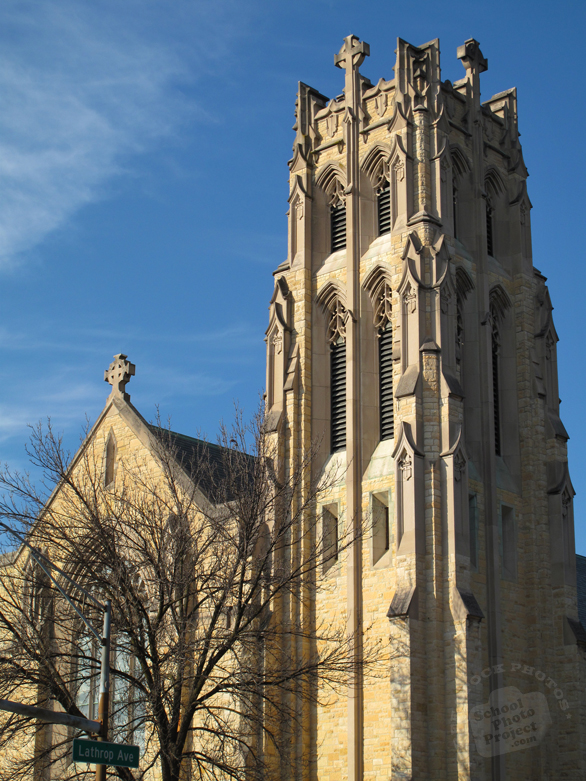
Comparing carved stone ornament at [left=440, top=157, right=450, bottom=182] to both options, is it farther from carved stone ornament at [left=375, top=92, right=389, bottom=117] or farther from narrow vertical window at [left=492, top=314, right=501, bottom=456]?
narrow vertical window at [left=492, top=314, right=501, bottom=456]

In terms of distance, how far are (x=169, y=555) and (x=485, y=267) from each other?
12.1 meters

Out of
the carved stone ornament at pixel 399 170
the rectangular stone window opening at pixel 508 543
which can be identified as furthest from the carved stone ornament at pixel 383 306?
the rectangular stone window opening at pixel 508 543

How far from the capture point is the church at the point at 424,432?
24.4 metres

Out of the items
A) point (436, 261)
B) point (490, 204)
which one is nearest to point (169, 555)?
point (436, 261)

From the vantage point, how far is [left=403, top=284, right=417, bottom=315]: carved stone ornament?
87.6 ft

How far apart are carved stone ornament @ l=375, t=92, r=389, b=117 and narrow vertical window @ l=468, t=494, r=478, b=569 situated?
34.7 feet

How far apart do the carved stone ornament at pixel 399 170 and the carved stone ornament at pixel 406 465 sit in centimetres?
748

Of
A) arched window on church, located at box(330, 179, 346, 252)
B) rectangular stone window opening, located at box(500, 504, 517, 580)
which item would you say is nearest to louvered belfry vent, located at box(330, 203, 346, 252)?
arched window on church, located at box(330, 179, 346, 252)

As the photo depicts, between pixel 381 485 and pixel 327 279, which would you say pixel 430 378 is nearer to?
pixel 381 485

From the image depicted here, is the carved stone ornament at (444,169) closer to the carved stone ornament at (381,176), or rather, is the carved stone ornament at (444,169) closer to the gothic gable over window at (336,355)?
the carved stone ornament at (381,176)

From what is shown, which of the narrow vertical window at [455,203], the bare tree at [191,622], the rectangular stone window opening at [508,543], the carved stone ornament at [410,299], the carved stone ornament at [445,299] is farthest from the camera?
the narrow vertical window at [455,203]

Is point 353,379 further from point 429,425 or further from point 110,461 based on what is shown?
point 110,461

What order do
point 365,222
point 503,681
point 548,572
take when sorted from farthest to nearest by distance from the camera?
point 365,222, point 548,572, point 503,681

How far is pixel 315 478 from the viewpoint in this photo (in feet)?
92.0
